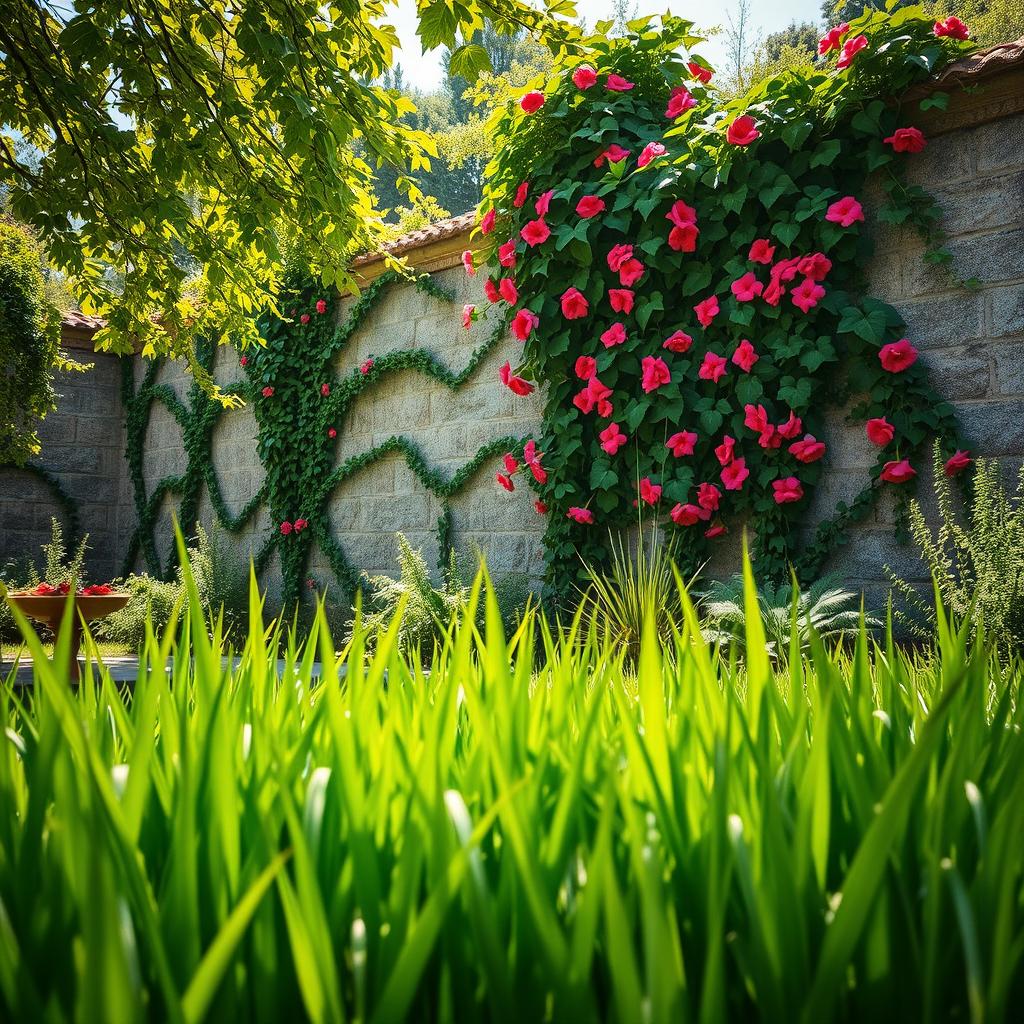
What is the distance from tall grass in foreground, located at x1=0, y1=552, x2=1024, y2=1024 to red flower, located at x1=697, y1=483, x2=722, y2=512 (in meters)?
3.59

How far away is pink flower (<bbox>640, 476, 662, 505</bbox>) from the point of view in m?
4.41

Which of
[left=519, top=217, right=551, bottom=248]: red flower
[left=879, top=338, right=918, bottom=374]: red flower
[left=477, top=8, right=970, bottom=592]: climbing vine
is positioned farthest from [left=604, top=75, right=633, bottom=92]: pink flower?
[left=879, top=338, right=918, bottom=374]: red flower

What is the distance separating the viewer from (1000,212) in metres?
3.75

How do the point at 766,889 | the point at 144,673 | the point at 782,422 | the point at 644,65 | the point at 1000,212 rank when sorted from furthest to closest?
the point at 644,65 < the point at 782,422 < the point at 1000,212 < the point at 144,673 < the point at 766,889

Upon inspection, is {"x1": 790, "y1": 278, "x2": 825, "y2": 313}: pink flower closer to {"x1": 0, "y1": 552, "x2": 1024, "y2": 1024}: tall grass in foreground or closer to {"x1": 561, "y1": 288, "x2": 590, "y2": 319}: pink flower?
{"x1": 561, "y1": 288, "x2": 590, "y2": 319}: pink flower

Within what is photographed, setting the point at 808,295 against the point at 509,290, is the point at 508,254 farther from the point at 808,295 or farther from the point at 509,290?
the point at 808,295

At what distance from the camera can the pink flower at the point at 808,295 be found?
3.95m

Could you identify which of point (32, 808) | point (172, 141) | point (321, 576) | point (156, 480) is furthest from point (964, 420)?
point (156, 480)

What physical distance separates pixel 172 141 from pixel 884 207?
308 cm

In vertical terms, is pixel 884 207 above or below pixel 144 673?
above

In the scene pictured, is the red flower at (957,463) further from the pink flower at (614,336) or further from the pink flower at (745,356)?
the pink flower at (614,336)

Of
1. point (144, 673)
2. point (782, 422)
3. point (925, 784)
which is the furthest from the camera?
point (782, 422)

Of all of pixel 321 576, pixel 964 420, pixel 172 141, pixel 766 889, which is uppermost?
pixel 172 141

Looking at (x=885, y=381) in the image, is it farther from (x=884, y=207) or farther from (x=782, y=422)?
(x=884, y=207)
